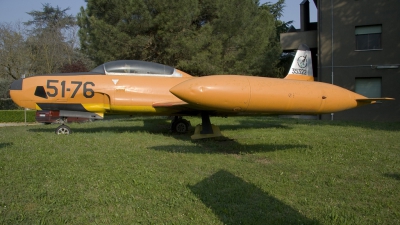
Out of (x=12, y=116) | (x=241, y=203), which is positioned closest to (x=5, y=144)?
(x=241, y=203)

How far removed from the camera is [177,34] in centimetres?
1709

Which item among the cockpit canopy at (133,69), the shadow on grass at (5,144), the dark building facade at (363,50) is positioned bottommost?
the shadow on grass at (5,144)

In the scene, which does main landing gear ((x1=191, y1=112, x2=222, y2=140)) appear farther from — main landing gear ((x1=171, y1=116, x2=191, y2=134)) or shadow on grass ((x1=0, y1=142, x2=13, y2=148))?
shadow on grass ((x1=0, y1=142, x2=13, y2=148))

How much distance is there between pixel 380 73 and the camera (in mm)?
19875

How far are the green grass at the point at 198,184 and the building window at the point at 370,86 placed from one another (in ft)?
45.9

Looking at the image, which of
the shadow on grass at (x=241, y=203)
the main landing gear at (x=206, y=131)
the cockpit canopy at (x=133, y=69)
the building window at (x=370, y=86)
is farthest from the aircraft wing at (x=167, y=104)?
the building window at (x=370, y=86)

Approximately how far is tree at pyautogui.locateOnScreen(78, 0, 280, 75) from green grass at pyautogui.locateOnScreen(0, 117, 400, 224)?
10167 millimetres

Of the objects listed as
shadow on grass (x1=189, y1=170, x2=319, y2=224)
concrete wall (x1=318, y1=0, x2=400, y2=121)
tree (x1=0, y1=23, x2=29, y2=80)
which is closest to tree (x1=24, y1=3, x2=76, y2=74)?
tree (x1=0, y1=23, x2=29, y2=80)

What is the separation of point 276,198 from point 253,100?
205 centimetres

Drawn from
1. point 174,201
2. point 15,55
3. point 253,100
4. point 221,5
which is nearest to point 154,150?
point 253,100

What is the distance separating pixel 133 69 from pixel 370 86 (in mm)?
15875

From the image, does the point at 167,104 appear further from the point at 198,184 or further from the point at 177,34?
the point at 177,34

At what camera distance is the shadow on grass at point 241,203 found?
337 centimetres

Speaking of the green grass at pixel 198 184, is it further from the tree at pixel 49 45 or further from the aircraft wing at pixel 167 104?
the tree at pixel 49 45
